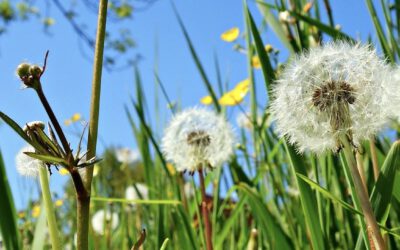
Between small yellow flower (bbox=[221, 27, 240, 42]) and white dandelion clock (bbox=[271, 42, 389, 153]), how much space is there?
5.20 ft

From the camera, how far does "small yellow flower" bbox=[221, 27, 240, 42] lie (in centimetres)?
240

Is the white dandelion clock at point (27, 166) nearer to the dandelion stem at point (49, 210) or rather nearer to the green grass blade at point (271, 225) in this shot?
the dandelion stem at point (49, 210)

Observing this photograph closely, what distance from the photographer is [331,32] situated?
3.66 ft

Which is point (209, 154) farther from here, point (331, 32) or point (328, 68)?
point (328, 68)

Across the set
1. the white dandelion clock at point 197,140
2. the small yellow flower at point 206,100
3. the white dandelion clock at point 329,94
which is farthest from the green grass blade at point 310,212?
the small yellow flower at point 206,100

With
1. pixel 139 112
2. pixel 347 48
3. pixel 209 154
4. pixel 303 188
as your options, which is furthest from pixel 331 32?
pixel 139 112

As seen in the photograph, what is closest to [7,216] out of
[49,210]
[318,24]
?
[49,210]

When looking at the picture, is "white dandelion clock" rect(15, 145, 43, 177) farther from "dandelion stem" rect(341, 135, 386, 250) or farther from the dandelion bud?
"dandelion stem" rect(341, 135, 386, 250)

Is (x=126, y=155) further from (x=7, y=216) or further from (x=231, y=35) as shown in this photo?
(x=7, y=216)

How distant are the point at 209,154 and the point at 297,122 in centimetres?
70

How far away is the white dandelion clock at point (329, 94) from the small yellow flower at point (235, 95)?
43.7 inches

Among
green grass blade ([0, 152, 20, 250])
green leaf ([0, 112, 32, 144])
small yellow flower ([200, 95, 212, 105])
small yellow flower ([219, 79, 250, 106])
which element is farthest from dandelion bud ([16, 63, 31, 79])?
small yellow flower ([200, 95, 212, 105])

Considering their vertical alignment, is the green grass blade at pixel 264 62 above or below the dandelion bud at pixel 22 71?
above

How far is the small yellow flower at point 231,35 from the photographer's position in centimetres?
240
